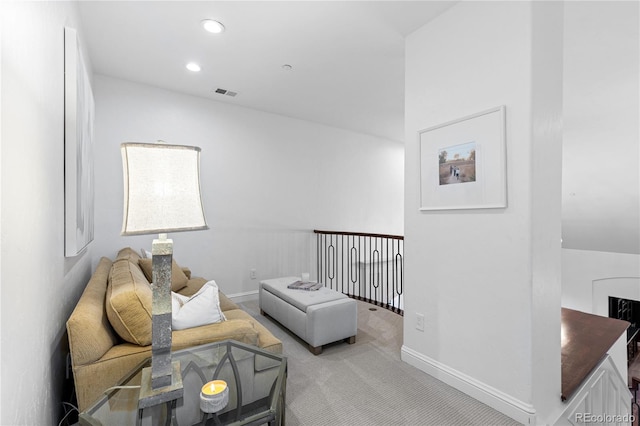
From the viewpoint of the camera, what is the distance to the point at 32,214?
1114 millimetres

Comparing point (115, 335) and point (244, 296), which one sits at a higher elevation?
point (115, 335)

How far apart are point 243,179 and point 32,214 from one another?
322 cm

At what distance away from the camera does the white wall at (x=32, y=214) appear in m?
0.89

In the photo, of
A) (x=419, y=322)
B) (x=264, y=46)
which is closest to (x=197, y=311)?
(x=419, y=322)

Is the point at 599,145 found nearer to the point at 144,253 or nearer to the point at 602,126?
the point at 602,126

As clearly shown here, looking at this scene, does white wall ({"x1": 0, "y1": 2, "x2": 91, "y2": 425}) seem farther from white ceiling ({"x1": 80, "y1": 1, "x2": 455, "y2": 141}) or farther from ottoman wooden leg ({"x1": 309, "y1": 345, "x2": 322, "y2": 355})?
ottoman wooden leg ({"x1": 309, "y1": 345, "x2": 322, "y2": 355})

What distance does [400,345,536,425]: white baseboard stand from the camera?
177 centimetres

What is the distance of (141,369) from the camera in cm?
138

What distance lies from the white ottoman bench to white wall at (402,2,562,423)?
74 centimetres

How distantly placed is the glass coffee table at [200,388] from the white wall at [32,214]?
0.27 meters

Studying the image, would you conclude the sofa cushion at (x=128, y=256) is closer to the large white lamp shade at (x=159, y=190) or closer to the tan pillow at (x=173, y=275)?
the tan pillow at (x=173, y=275)

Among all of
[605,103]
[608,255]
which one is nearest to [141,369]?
[605,103]

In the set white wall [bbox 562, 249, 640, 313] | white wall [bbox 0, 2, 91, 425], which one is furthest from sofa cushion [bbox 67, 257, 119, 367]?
white wall [bbox 562, 249, 640, 313]

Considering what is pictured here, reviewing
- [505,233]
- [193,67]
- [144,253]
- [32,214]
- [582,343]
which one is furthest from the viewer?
[144,253]
